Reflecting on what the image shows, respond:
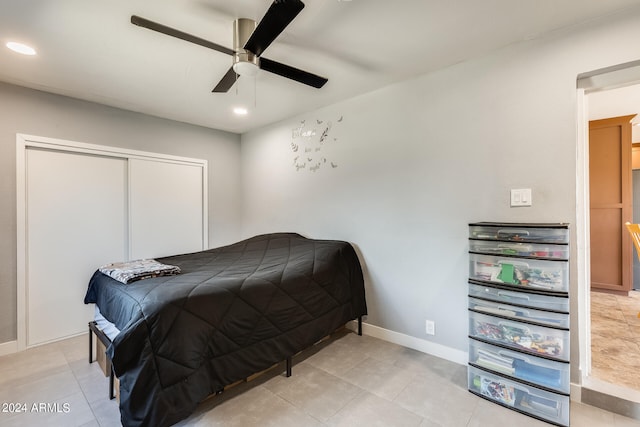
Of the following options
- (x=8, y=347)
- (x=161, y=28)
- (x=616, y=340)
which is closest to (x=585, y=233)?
(x=616, y=340)

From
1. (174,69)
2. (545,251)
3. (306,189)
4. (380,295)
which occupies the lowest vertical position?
(380,295)

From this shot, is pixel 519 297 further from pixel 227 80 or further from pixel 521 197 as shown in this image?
pixel 227 80

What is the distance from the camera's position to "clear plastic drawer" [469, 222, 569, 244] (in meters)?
1.66

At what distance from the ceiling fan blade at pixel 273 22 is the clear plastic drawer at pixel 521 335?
205 centimetres

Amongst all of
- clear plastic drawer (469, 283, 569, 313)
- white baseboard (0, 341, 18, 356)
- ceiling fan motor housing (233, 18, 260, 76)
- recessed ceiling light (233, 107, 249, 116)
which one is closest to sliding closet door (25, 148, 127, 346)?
white baseboard (0, 341, 18, 356)

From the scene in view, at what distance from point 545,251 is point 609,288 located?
3294mm

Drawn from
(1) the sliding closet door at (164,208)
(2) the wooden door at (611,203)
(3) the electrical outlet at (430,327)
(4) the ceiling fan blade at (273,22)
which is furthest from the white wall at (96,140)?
(2) the wooden door at (611,203)

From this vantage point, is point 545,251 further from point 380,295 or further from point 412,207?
point 380,295

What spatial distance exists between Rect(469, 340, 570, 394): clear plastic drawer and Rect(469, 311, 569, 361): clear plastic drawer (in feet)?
0.14

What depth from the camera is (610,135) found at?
369cm

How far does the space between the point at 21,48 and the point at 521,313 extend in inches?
149

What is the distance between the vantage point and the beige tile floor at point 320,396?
1639mm

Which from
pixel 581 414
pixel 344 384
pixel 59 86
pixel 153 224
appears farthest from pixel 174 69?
pixel 581 414

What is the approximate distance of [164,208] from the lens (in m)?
3.48
